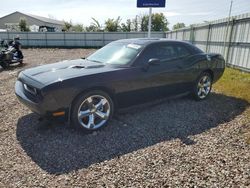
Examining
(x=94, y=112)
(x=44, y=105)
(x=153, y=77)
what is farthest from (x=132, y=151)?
(x=153, y=77)

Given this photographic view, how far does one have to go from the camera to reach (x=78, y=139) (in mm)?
3410

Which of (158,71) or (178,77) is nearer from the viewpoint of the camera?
(158,71)

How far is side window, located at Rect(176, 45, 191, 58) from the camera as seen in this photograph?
190 inches

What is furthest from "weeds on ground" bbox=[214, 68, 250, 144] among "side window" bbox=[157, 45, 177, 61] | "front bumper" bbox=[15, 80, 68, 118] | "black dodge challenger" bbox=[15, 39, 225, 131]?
"front bumper" bbox=[15, 80, 68, 118]

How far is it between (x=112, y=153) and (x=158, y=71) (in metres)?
1.96

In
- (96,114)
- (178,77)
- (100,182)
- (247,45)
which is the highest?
(247,45)

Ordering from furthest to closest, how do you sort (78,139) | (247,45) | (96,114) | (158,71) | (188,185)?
(247,45), (158,71), (96,114), (78,139), (188,185)

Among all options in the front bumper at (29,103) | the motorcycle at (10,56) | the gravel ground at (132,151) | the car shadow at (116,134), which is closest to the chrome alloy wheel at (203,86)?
the car shadow at (116,134)

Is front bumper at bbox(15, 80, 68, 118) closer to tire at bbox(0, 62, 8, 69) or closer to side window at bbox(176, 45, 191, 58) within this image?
side window at bbox(176, 45, 191, 58)

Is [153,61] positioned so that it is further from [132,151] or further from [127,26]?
Answer: [127,26]

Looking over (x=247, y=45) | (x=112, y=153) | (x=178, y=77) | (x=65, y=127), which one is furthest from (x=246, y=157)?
(x=247, y=45)

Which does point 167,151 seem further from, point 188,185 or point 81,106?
point 81,106

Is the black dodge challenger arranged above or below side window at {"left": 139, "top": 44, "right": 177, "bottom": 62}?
below

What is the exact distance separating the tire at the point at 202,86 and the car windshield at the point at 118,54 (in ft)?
6.18
